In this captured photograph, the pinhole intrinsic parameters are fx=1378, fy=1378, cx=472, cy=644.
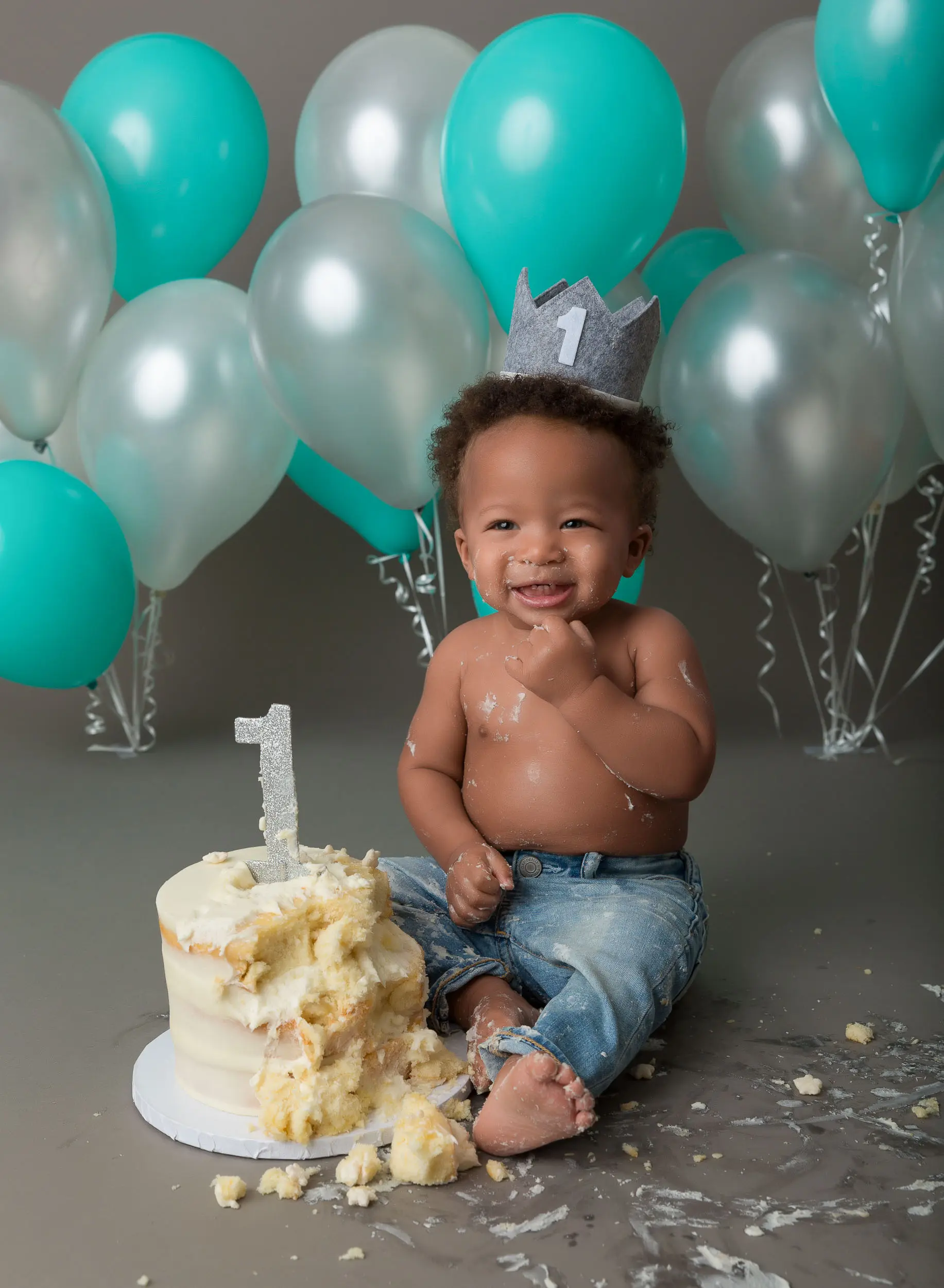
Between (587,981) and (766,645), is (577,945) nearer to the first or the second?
(587,981)

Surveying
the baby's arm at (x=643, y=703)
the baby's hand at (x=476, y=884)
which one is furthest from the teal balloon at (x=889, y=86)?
the baby's hand at (x=476, y=884)

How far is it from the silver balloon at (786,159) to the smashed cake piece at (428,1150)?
1910 mm

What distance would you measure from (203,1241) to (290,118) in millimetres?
3002

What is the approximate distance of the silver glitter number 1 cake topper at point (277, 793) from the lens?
1.54 metres

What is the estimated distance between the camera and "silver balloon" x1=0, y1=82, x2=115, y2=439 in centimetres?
250

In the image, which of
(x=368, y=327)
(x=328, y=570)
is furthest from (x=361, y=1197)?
(x=328, y=570)

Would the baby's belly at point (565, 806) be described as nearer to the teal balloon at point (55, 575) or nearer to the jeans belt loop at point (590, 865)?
the jeans belt loop at point (590, 865)

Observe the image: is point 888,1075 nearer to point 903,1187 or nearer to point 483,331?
point 903,1187

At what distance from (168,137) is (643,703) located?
173cm

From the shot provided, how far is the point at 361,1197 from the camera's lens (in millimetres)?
1322

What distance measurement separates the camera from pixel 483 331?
8.21 feet

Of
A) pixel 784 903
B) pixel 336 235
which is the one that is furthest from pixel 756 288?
pixel 784 903

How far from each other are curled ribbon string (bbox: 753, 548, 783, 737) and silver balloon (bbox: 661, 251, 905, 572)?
1.60ft

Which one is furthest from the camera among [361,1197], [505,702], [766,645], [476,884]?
[766,645]
